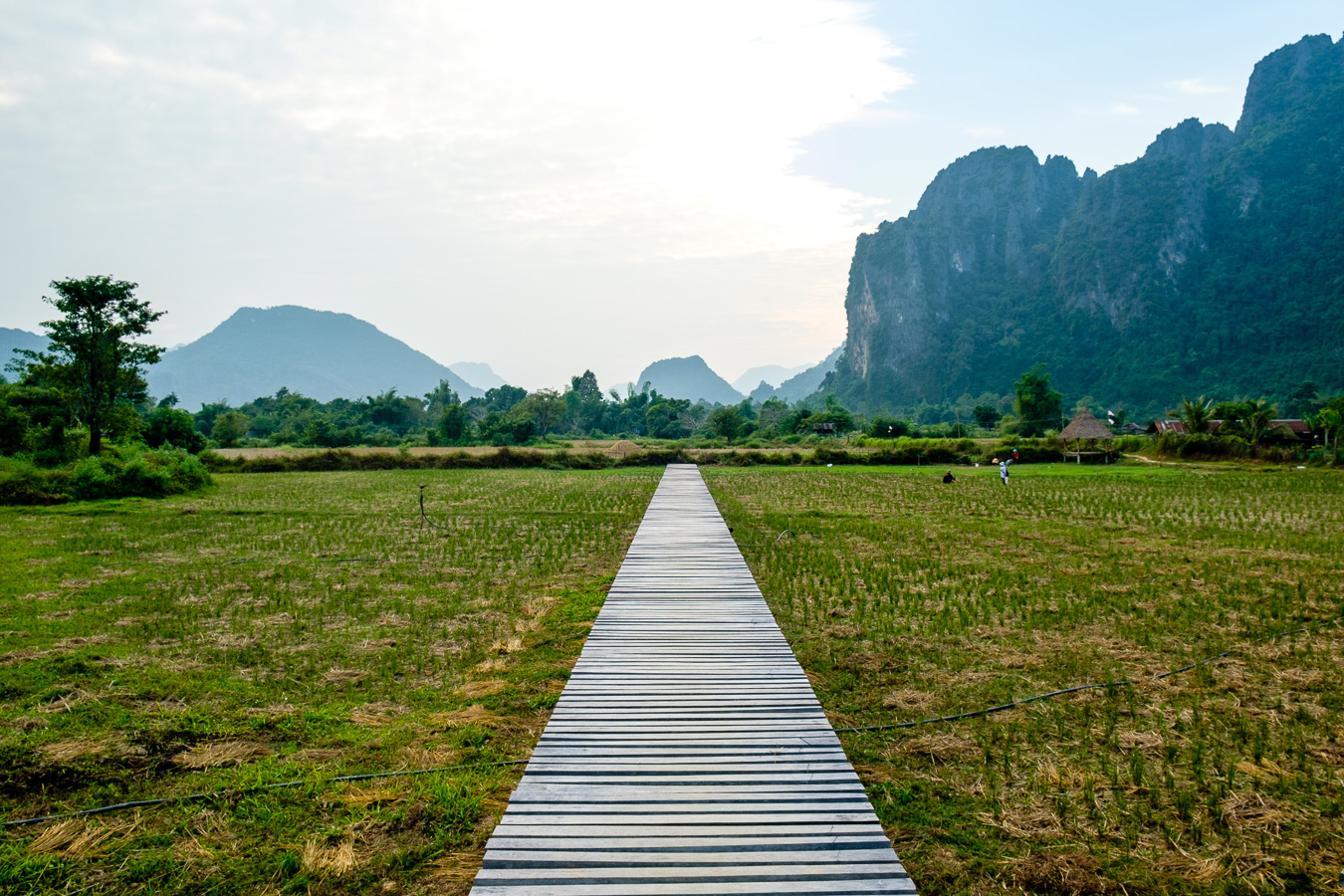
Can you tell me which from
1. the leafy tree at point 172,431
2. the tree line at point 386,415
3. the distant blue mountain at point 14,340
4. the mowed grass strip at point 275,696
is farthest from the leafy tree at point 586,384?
the distant blue mountain at point 14,340

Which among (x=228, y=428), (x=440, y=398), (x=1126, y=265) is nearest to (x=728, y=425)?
(x=228, y=428)

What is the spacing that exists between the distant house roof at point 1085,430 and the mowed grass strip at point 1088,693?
858 inches

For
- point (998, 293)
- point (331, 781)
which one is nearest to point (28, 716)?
point (331, 781)

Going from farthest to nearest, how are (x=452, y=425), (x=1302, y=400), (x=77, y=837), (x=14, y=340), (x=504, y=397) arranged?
1. (x=14, y=340)
2. (x=504, y=397)
3. (x=1302, y=400)
4. (x=452, y=425)
5. (x=77, y=837)

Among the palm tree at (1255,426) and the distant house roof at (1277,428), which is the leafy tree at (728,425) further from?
the palm tree at (1255,426)

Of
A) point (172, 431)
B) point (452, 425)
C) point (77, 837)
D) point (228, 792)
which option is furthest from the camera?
point (452, 425)

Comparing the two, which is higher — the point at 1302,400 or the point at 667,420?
the point at 1302,400

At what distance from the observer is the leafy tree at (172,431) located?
1220 inches

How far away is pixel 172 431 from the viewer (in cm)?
3156

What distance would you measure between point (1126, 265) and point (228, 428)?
10186 cm

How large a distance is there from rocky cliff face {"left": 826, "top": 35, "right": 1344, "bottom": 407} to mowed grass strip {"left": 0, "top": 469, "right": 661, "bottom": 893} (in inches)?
3148

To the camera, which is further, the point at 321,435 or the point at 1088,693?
the point at 321,435

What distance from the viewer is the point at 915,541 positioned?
1197 centimetres

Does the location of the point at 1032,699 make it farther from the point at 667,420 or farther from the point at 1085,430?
the point at 667,420
